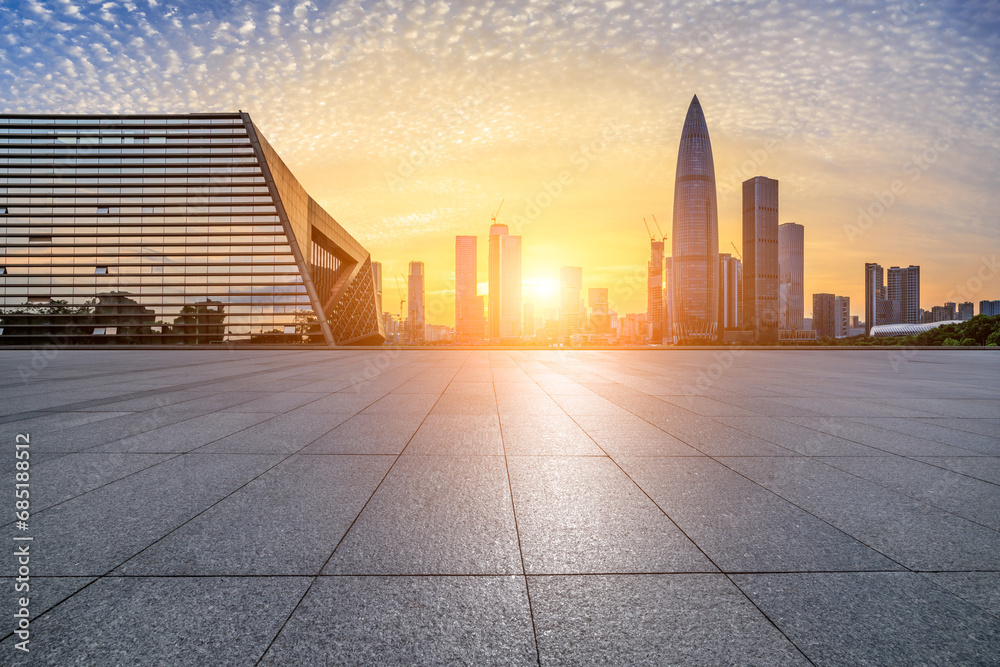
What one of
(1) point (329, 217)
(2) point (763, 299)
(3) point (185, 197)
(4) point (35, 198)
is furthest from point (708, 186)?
(4) point (35, 198)

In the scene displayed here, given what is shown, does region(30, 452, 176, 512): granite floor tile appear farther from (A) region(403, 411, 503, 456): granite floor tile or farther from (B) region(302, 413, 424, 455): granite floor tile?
(A) region(403, 411, 503, 456): granite floor tile

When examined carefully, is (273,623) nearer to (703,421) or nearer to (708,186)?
(703,421)

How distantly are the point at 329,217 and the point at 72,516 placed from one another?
223 feet

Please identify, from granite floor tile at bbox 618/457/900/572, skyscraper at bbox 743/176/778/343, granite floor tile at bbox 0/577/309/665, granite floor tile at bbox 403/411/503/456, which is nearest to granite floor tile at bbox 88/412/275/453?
granite floor tile at bbox 403/411/503/456

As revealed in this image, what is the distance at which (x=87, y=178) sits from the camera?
57594 mm

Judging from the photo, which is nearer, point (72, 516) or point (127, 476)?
point (72, 516)

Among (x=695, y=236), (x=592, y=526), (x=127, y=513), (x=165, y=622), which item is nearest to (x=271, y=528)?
(x=165, y=622)

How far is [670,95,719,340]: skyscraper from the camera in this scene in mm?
153000

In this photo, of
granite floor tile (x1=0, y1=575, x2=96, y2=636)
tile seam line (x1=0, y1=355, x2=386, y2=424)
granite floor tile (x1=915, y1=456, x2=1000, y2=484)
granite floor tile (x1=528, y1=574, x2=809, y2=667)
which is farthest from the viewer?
tile seam line (x1=0, y1=355, x2=386, y2=424)

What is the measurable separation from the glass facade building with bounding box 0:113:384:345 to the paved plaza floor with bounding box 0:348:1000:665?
47970 millimetres

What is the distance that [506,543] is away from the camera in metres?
3.92

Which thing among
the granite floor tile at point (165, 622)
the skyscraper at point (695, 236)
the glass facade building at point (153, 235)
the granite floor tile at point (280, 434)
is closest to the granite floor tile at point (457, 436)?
the granite floor tile at point (280, 434)

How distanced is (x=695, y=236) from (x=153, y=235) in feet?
512

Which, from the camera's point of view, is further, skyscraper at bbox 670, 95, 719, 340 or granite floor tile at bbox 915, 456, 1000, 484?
skyscraper at bbox 670, 95, 719, 340
